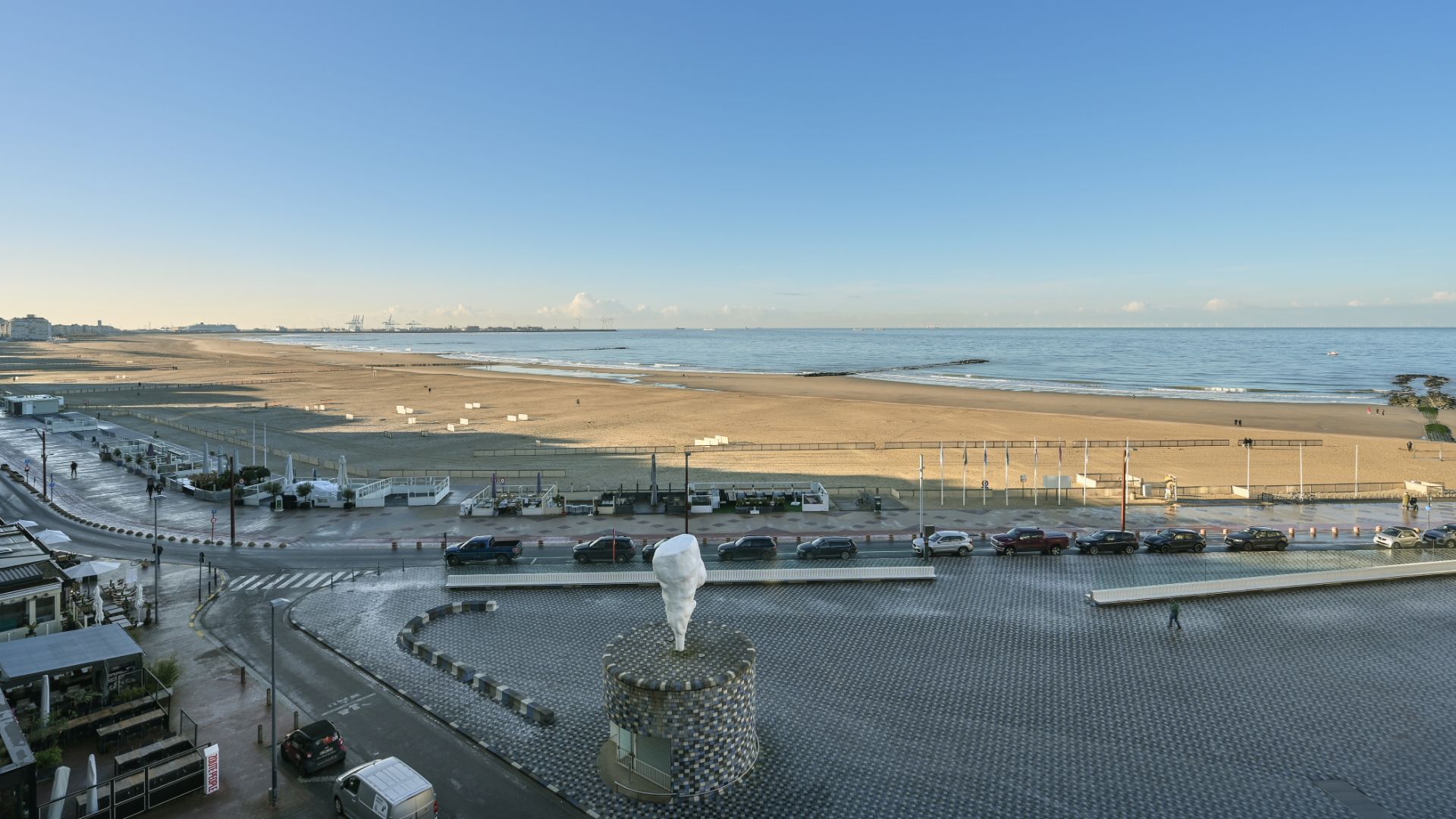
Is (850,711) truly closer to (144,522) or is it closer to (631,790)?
(631,790)

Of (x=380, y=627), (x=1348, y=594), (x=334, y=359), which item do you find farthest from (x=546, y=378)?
(x=1348, y=594)

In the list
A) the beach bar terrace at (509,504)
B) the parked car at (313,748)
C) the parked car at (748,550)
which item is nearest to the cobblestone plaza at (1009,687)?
the parked car at (313,748)

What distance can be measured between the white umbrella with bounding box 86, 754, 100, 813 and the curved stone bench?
7.33m

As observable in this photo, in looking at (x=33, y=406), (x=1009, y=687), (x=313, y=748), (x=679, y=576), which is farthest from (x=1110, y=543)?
(x=33, y=406)

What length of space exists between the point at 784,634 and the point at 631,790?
28.6 ft

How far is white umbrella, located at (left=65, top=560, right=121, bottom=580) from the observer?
24.1 meters

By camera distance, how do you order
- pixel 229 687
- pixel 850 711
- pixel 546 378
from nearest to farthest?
1. pixel 850 711
2. pixel 229 687
3. pixel 546 378

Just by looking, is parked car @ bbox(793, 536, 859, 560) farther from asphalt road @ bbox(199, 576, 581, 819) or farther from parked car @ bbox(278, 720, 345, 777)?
parked car @ bbox(278, 720, 345, 777)

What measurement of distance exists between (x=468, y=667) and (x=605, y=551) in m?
10.3

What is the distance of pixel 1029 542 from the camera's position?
102ft

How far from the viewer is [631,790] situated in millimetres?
14977

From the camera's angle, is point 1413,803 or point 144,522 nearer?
point 1413,803

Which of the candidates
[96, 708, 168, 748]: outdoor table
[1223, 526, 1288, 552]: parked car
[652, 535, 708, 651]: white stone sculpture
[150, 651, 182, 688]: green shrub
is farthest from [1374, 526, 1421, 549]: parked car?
[150, 651, 182, 688]: green shrub

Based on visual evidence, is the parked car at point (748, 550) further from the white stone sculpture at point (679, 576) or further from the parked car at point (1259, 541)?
the parked car at point (1259, 541)
